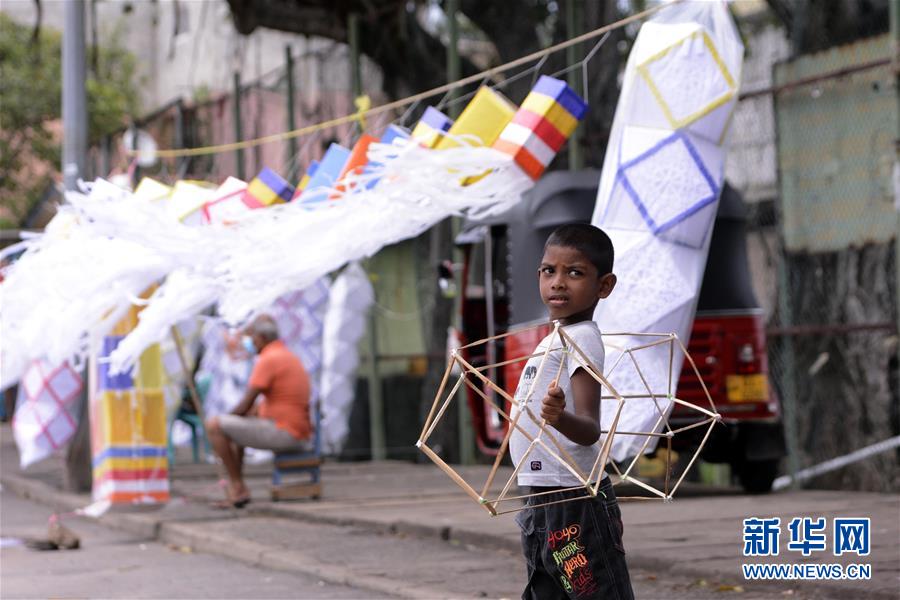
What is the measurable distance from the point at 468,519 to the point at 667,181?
362 cm

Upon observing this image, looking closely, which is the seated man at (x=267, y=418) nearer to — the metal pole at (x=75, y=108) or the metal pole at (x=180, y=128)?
the metal pole at (x=75, y=108)

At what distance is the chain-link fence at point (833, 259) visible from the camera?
11.8 meters

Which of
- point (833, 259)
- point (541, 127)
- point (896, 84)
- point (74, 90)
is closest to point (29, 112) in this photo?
point (74, 90)

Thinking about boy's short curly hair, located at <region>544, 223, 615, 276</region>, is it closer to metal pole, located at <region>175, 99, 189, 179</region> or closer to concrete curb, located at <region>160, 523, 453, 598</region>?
concrete curb, located at <region>160, 523, 453, 598</region>

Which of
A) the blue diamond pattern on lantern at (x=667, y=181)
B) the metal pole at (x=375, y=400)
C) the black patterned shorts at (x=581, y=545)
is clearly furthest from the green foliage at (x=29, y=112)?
the black patterned shorts at (x=581, y=545)

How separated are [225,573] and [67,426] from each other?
5.08 m

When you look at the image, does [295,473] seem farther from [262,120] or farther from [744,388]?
[262,120]

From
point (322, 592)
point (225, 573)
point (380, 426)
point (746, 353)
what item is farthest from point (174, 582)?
point (380, 426)

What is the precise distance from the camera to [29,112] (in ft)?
92.8

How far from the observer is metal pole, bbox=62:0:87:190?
44.9 feet

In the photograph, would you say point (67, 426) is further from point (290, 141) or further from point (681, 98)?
point (681, 98)

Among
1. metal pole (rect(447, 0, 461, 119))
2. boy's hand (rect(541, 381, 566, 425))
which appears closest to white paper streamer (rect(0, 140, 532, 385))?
boy's hand (rect(541, 381, 566, 425))

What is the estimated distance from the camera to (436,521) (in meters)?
9.94

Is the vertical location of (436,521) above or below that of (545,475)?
below
